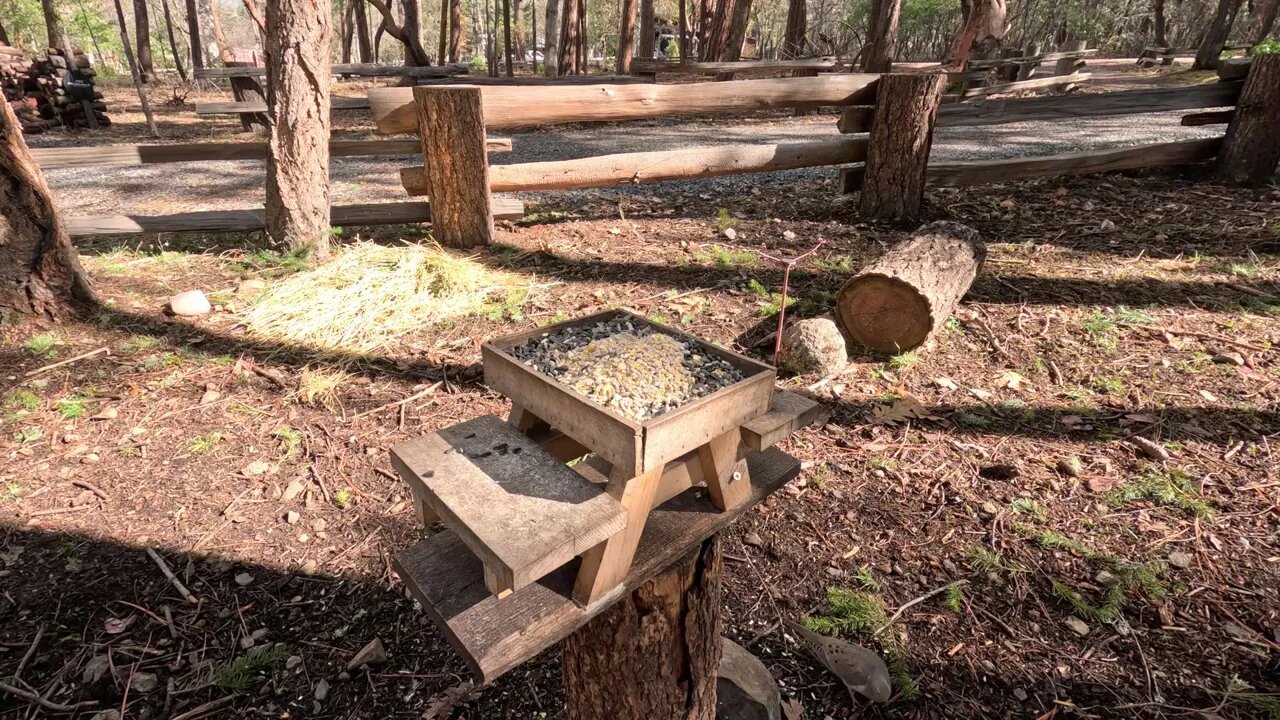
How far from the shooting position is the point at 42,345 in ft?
12.3

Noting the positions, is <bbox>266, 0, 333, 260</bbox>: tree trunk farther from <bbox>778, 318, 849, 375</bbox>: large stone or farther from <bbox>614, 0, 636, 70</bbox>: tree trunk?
<bbox>614, 0, 636, 70</bbox>: tree trunk

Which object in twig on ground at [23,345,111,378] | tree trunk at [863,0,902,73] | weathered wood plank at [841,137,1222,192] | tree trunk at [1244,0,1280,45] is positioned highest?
tree trunk at [1244,0,1280,45]

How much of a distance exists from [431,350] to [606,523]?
3125mm

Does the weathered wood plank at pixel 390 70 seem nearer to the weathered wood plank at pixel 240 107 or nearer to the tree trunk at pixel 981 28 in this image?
the weathered wood plank at pixel 240 107

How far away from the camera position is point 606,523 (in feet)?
3.87

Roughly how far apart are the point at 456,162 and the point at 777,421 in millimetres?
4314

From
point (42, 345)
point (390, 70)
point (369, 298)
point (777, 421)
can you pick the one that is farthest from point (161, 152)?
point (390, 70)

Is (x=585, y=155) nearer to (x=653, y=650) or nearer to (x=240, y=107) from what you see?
(x=240, y=107)

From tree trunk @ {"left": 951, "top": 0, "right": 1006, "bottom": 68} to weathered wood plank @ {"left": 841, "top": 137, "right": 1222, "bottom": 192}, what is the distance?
6708mm

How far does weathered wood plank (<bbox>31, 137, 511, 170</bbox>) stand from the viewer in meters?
5.24

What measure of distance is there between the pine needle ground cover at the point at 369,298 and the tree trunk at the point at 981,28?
1191 centimetres

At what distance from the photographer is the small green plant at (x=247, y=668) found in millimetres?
2170

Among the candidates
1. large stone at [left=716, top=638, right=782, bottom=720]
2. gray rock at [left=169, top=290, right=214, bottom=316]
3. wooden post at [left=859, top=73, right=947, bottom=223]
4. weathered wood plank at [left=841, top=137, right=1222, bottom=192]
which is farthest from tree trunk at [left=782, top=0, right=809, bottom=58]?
large stone at [left=716, top=638, right=782, bottom=720]

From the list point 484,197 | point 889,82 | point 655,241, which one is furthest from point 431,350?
point 889,82
